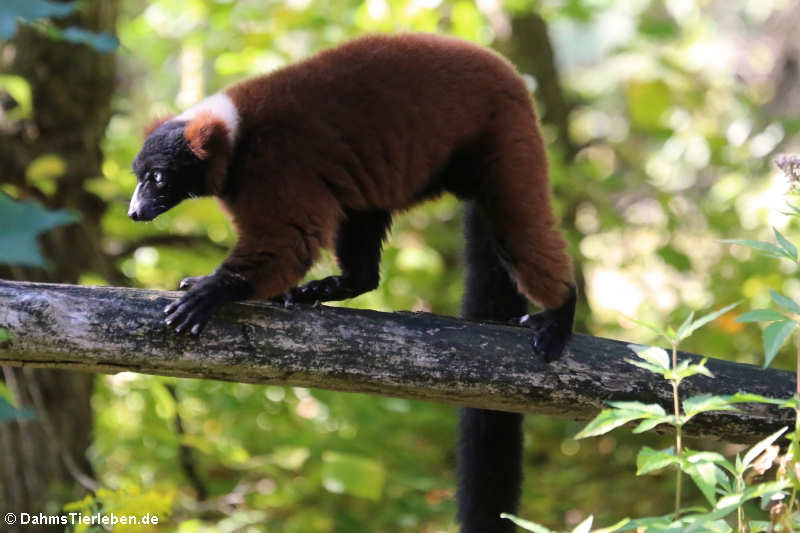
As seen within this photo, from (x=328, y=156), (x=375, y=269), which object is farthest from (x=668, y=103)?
(x=328, y=156)

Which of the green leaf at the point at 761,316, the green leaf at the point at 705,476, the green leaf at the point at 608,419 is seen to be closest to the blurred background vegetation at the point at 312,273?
the green leaf at the point at 608,419

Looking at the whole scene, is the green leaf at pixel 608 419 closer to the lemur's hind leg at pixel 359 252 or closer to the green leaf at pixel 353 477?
the lemur's hind leg at pixel 359 252

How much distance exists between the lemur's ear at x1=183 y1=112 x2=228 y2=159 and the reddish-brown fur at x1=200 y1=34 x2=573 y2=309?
0.04 meters

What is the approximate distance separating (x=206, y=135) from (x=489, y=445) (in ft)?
6.02

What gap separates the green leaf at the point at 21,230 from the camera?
143 cm

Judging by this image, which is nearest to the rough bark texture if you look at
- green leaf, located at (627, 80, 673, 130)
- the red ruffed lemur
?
the red ruffed lemur

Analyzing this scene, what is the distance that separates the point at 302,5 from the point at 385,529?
3537mm

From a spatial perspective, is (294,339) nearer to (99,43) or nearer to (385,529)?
(99,43)

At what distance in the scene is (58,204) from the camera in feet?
16.7

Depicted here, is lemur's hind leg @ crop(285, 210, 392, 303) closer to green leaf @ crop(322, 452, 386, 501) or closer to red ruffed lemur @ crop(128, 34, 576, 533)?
red ruffed lemur @ crop(128, 34, 576, 533)

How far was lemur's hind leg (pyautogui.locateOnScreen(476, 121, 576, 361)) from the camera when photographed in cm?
375

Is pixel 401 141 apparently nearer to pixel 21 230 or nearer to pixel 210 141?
pixel 210 141

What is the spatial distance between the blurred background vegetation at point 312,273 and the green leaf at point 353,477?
0.04ft

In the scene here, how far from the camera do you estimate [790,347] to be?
22.2ft
